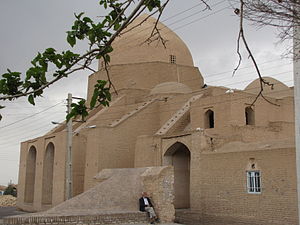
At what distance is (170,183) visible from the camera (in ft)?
49.9

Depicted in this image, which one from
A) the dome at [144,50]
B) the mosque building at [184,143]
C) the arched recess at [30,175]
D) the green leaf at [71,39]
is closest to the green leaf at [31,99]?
the green leaf at [71,39]

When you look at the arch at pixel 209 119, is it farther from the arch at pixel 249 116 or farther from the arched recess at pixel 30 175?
the arched recess at pixel 30 175

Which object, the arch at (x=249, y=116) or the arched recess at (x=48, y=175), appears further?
the arched recess at (x=48, y=175)

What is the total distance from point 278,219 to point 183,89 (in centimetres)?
1301

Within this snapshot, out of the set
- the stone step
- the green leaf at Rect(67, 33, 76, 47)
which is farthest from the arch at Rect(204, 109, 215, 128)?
the green leaf at Rect(67, 33, 76, 47)

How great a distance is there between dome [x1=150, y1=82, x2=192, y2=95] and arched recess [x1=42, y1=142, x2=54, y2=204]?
702cm

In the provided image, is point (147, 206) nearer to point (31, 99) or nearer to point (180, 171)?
point (180, 171)

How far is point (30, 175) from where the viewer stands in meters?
28.0

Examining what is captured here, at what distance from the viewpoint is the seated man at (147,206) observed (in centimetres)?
1365

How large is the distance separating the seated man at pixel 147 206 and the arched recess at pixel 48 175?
11906 millimetres

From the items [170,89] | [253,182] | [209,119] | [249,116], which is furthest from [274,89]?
[253,182]

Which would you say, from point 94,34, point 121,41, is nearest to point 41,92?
point 94,34

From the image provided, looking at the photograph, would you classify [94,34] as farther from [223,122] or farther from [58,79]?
[223,122]

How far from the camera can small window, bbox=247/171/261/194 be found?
1468 centimetres
